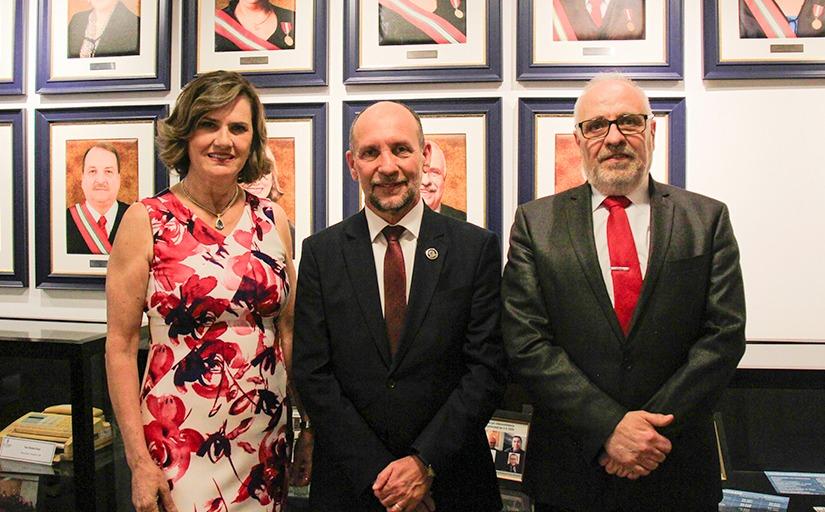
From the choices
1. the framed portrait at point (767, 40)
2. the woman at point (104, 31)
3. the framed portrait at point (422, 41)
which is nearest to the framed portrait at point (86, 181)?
the woman at point (104, 31)

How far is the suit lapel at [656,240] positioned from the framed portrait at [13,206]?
255cm

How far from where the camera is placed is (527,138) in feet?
7.54

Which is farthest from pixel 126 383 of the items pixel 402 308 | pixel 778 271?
pixel 778 271

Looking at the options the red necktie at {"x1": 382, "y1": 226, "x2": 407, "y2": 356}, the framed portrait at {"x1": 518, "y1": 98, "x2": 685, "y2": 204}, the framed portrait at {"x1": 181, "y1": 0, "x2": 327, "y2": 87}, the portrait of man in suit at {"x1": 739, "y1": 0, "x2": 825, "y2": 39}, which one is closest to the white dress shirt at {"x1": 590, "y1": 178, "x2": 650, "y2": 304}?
the red necktie at {"x1": 382, "y1": 226, "x2": 407, "y2": 356}

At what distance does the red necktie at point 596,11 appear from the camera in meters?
2.27

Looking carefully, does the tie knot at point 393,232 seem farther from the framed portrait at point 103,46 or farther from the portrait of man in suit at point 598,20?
the framed portrait at point 103,46

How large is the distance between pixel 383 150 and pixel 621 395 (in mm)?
849

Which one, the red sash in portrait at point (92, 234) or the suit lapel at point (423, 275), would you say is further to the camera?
the red sash in portrait at point (92, 234)

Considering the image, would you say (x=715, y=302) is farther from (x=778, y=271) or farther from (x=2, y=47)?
(x=2, y=47)

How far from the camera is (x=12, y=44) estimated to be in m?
2.60

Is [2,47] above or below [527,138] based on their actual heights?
above

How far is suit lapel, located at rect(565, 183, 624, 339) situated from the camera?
4.68ft

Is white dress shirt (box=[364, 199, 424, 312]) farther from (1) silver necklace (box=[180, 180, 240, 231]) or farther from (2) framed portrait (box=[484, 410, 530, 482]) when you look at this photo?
(2) framed portrait (box=[484, 410, 530, 482])

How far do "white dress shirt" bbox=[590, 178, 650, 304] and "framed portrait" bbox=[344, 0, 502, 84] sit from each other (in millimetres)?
931
